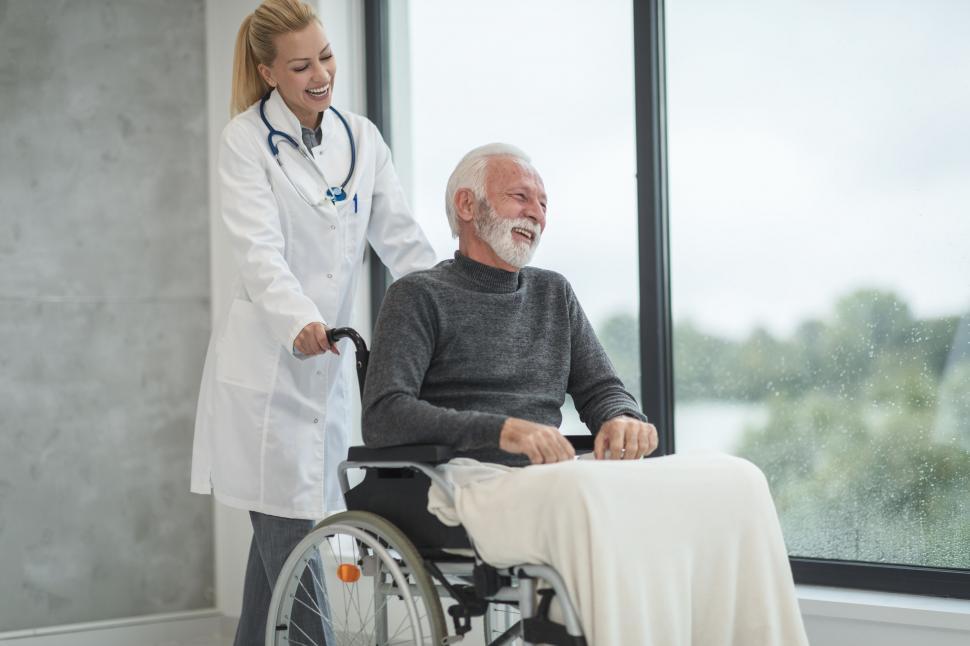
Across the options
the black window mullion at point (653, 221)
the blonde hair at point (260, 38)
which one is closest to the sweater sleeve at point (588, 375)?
the black window mullion at point (653, 221)

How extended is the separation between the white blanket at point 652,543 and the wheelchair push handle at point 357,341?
41cm

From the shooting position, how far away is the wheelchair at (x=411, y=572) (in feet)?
4.98

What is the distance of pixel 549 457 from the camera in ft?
5.30

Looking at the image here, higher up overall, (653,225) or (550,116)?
(550,116)

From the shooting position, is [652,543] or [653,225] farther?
[653,225]

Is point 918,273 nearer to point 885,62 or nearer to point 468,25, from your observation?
point 885,62

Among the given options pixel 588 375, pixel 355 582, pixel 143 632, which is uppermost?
pixel 588 375

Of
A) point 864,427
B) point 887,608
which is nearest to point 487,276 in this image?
point 864,427

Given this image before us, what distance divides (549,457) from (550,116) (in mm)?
1599

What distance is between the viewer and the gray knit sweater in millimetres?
1748

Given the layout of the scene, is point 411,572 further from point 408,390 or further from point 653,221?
point 653,221

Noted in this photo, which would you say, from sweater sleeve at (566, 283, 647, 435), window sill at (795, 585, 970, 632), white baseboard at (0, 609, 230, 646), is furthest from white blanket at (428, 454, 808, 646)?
white baseboard at (0, 609, 230, 646)

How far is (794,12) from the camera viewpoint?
8.27 feet

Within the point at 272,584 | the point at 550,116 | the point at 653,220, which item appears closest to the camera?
the point at 272,584
